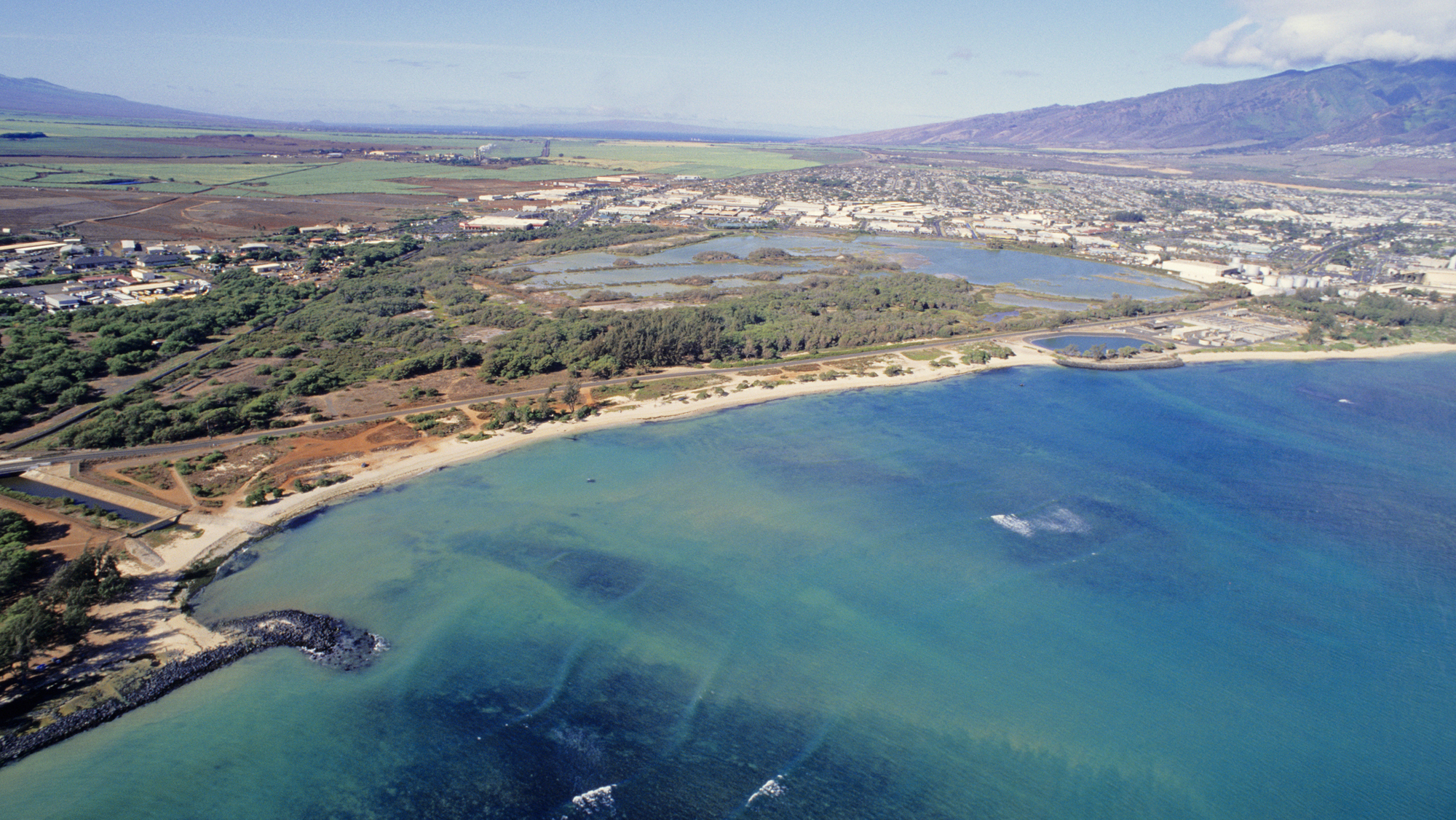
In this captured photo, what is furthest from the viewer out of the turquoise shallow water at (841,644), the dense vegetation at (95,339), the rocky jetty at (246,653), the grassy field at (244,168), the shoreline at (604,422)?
the grassy field at (244,168)

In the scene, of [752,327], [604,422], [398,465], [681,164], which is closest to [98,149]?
[681,164]

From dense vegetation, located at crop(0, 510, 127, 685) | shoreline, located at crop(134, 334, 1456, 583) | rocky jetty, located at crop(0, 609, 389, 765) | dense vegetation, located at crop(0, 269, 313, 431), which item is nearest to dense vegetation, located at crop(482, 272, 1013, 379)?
shoreline, located at crop(134, 334, 1456, 583)

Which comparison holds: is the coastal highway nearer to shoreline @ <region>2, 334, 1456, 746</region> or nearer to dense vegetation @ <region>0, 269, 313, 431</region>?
shoreline @ <region>2, 334, 1456, 746</region>

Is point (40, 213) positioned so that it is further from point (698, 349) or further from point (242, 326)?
point (698, 349)

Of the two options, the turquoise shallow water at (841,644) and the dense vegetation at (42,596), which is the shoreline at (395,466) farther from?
the turquoise shallow water at (841,644)

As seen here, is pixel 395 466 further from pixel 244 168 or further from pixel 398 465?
Answer: pixel 244 168

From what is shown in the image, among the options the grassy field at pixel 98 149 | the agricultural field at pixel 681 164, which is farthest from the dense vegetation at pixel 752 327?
the grassy field at pixel 98 149
